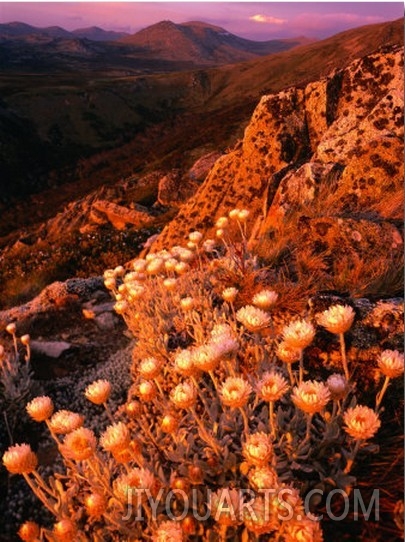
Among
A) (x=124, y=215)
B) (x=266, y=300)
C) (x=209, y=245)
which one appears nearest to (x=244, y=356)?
(x=266, y=300)

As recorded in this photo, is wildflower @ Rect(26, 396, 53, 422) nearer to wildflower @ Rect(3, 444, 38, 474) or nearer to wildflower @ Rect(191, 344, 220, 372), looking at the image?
wildflower @ Rect(3, 444, 38, 474)

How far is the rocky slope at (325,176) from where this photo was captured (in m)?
4.41

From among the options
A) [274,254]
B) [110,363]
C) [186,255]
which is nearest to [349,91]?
[274,254]

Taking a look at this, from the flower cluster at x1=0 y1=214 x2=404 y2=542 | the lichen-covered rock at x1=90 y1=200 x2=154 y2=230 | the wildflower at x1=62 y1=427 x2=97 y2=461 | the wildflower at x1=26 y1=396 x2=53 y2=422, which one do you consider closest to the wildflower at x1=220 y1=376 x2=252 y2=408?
the flower cluster at x1=0 y1=214 x2=404 y2=542

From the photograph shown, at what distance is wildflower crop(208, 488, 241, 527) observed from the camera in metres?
1.88

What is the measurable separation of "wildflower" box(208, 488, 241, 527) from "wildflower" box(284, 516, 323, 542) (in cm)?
22

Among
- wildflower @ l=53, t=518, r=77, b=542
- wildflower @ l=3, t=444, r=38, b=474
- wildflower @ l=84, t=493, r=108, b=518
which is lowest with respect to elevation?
wildflower @ l=53, t=518, r=77, b=542

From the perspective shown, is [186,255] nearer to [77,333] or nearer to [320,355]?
[320,355]

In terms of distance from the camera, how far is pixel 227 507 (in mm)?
1902

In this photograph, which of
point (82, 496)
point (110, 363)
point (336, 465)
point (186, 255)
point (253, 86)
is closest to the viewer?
point (336, 465)

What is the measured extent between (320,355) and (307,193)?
3.43 metres

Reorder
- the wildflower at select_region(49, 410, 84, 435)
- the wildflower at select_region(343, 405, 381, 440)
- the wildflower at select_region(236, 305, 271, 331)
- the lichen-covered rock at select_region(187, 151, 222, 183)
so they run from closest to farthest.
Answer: the wildflower at select_region(343, 405, 381, 440)
the wildflower at select_region(49, 410, 84, 435)
the wildflower at select_region(236, 305, 271, 331)
the lichen-covered rock at select_region(187, 151, 222, 183)

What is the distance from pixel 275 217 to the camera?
6.20 m

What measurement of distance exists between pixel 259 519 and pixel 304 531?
18 centimetres
